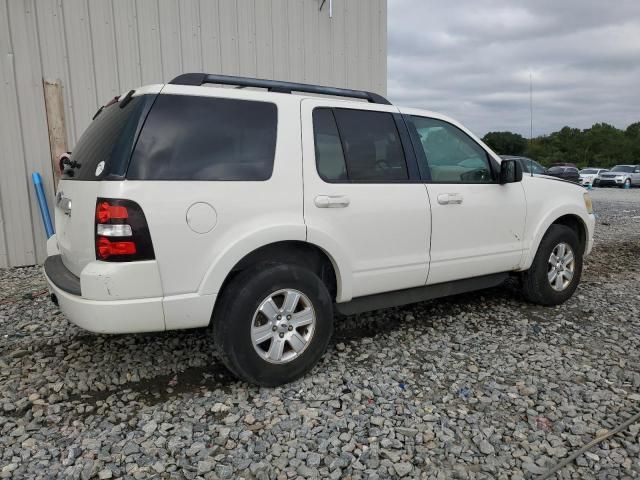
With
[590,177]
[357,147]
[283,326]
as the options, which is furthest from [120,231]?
[590,177]

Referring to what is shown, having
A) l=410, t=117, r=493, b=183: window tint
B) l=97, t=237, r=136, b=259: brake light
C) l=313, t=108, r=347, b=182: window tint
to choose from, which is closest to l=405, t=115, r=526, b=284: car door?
l=410, t=117, r=493, b=183: window tint

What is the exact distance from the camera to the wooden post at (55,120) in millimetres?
6102

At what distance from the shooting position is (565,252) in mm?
4660

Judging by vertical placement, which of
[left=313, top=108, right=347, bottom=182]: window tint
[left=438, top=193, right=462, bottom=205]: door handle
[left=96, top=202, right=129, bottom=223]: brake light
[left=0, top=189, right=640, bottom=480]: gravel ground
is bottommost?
[left=0, top=189, right=640, bottom=480]: gravel ground

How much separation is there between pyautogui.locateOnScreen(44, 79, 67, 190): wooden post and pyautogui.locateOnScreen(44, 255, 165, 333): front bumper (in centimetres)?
419

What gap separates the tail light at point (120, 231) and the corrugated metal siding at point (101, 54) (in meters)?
4.44

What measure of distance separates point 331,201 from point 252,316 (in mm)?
899

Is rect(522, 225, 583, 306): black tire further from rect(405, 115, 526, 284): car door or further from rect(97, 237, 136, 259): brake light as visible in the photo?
rect(97, 237, 136, 259): brake light

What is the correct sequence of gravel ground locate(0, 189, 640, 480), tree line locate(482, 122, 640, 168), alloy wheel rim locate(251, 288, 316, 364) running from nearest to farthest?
gravel ground locate(0, 189, 640, 480) < alloy wheel rim locate(251, 288, 316, 364) < tree line locate(482, 122, 640, 168)

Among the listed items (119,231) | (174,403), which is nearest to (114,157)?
(119,231)

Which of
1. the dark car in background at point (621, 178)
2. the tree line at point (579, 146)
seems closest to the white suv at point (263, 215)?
the dark car in background at point (621, 178)

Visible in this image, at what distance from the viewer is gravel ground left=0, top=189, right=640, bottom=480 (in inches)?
93.0

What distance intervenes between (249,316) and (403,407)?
3.46 feet

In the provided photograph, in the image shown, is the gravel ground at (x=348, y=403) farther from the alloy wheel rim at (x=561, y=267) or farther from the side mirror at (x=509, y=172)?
the side mirror at (x=509, y=172)
